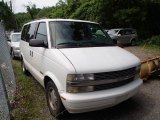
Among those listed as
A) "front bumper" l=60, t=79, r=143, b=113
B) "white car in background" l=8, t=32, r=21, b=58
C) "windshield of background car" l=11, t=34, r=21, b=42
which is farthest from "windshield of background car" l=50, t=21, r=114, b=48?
"windshield of background car" l=11, t=34, r=21, b=42

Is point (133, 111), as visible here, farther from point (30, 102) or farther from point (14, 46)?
point (14, 46)

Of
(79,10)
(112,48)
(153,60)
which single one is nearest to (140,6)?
(79,10)

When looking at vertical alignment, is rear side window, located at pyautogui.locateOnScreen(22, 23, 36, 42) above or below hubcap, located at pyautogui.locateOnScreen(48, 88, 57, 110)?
above

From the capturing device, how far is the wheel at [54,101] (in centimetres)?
491

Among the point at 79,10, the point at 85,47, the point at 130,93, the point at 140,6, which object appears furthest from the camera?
the point at 79,10

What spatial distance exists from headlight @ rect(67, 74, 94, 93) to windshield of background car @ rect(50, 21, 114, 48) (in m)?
1.07

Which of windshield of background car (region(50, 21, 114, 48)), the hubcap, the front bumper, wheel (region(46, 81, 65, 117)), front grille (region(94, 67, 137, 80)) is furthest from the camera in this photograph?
windshield of background car (region(50, 21, 114, 48))

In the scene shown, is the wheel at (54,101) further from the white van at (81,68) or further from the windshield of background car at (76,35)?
the windshield of background car at (76,35)

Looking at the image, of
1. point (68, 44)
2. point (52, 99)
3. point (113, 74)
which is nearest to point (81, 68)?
point (113, 74)

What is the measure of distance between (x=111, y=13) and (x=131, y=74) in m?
23.8

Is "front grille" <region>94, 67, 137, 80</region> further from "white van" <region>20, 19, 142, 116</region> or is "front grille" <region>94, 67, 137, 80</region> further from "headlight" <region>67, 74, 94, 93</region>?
"headlight" <region>67, 74, 94, 93</region>

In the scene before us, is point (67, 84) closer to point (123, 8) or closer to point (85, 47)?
point (85, 47)

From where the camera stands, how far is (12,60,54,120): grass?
5.42 m

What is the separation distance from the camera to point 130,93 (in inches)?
198
